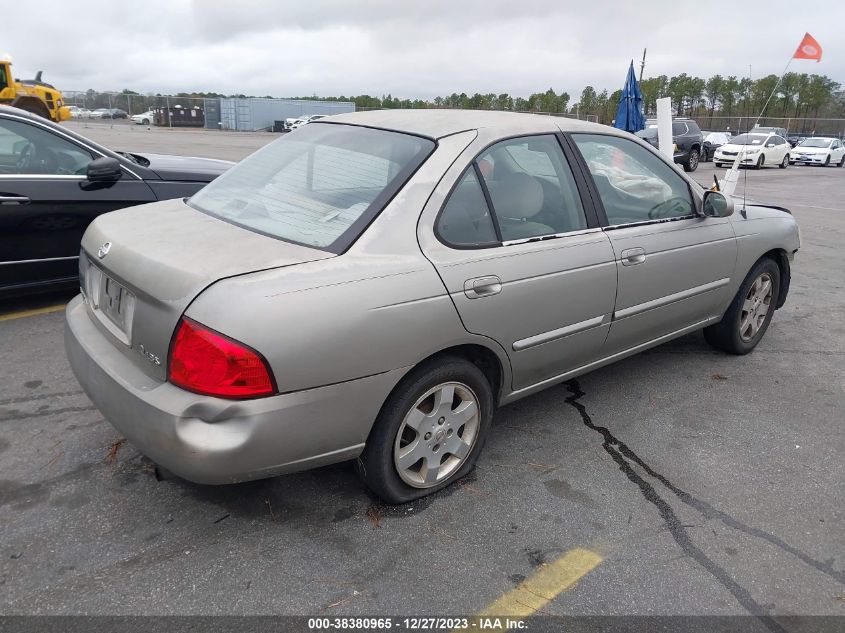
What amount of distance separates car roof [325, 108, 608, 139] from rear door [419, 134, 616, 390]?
85 mm

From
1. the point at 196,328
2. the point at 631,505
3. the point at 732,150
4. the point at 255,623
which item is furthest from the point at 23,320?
the point at 732,150

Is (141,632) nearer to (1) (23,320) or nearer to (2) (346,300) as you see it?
(2) (346,300)

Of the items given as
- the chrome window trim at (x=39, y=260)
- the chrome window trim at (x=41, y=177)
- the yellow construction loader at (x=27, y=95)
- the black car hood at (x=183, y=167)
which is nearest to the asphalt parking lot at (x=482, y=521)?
the chrome window trim at (x=39, y=260)

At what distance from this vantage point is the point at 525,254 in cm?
296

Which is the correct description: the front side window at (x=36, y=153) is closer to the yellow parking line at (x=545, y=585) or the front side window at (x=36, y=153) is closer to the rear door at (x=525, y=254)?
the rear door at (x=525, y=254)

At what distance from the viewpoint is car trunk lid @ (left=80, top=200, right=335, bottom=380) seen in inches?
91.4

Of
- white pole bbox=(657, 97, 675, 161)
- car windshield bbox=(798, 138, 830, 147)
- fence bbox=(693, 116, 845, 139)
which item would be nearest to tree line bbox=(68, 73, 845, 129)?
fence bbox=(693, 116, 845, 139)

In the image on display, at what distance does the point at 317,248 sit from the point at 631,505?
1770 millimetres

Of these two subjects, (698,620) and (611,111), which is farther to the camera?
(611,111)

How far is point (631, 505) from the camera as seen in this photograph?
291 cm

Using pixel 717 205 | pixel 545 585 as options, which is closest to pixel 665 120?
pixel 717 205

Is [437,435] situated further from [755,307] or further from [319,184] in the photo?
[755,307]

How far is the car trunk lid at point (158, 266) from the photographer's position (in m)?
2.32

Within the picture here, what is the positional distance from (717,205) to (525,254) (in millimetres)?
1689
